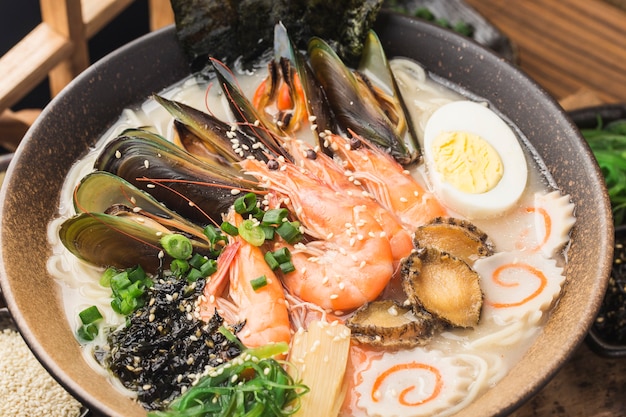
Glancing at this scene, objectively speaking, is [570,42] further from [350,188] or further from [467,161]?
[350,188]

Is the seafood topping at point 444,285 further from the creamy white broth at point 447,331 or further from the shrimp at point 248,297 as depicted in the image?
the shrimp at point 248,297

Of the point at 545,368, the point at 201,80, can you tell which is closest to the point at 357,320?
the point at 545,368

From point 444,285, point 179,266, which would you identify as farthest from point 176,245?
point 444,285

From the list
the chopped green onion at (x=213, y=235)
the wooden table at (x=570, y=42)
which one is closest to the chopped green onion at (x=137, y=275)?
the chopped green onion at (x=213, y=235)

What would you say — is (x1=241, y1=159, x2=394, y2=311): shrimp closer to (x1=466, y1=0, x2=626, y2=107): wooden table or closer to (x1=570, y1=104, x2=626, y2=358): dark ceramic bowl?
(x1=570, y1=104, x2=626, y2=358): dark ceramic bowl

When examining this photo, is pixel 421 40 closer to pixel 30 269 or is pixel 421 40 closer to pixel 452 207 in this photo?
pixel 452 207

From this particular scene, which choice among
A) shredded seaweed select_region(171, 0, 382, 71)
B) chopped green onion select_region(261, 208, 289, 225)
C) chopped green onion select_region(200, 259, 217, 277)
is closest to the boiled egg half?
shredded seaweed select_region(171, 0, 382, 71)
